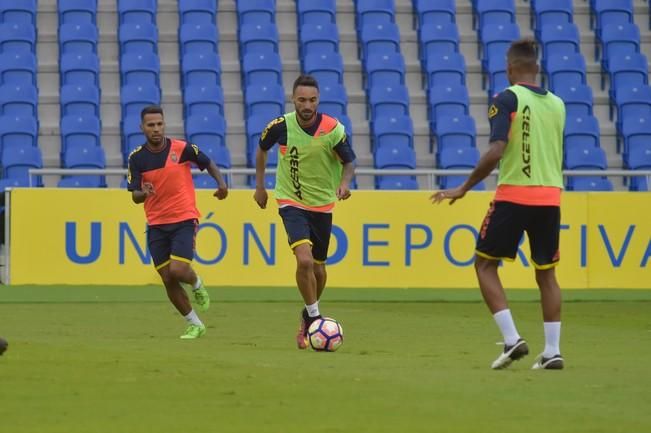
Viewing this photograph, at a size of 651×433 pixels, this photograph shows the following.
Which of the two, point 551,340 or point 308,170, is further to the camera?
point 308,170

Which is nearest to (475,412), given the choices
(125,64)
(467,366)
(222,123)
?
(467,366)

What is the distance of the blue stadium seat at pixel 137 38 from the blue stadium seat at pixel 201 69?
673mm

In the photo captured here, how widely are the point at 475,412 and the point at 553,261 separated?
8.22 feet

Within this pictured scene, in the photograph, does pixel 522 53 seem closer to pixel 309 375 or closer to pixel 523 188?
pixel 523 188

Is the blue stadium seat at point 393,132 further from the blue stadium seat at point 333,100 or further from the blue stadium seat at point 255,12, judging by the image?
the blue stadium seat at point 255,12

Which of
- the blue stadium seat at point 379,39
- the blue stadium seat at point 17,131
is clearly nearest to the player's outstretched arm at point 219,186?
the blue stadium seat at point 17,131

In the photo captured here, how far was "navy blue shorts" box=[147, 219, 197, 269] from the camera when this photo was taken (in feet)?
42.7

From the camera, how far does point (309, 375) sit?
350 inches

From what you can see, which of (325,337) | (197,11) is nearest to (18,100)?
(197,11)

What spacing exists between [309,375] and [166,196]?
4.56 metres

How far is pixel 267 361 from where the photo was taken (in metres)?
9.91

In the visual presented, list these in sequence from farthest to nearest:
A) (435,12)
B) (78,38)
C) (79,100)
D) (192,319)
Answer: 1. (435,12)
2. (78,38)
3. (79,100)
4. (192,319)

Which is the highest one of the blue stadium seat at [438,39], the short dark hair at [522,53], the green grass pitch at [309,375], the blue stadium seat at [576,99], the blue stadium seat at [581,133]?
the blue stadium seat at [438,39]

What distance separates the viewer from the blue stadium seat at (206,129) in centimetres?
2364
